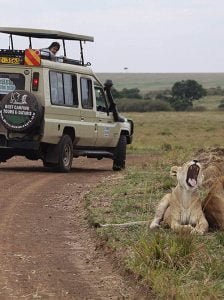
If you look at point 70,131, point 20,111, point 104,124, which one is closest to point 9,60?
point 20,111

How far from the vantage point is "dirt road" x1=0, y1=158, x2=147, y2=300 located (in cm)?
659

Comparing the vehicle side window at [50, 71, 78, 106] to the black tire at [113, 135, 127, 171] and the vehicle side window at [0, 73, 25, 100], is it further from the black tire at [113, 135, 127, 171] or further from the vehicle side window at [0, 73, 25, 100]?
the black tire at [113, 135, 127, 171]

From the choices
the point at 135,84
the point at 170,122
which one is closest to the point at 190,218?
the point at 170,122

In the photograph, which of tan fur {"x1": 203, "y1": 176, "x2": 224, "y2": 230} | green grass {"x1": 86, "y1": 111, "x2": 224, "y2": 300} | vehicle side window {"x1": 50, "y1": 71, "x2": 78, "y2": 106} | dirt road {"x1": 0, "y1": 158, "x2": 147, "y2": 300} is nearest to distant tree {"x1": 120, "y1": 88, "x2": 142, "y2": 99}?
vehicle side window {"x1": 50, "y1": 71, "x2": 78, "y2": 106}

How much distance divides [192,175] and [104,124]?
9618mm

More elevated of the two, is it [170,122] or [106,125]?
[106,125]

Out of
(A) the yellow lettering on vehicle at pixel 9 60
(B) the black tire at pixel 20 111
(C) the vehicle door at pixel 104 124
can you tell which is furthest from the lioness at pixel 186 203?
(C) the vehicle door at pixel 104 124

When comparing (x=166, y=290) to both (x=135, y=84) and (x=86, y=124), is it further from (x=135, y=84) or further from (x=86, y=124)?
(x=135, y=84)

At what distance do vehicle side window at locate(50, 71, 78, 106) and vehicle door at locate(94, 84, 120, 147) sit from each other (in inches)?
38.8

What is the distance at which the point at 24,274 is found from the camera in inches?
279

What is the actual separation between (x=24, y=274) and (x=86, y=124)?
10.3 m

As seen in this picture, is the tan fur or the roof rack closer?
the tan fur

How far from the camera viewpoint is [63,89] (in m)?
16.3

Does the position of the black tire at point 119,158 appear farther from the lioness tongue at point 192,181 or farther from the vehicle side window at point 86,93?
the lioness tongue at point 192,181
